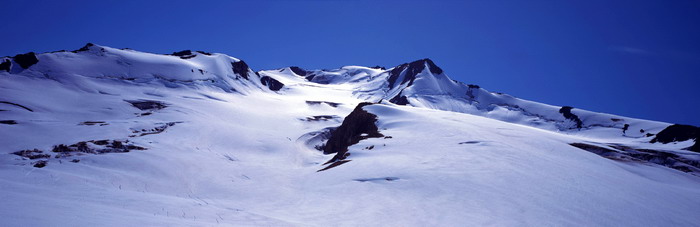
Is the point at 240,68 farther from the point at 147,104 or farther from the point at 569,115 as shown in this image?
the point at 569,115

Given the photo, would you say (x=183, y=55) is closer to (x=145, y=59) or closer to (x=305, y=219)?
(x=145, y=59)

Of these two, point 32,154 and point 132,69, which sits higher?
Result: point 132,69

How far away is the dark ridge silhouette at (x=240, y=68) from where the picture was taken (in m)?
100

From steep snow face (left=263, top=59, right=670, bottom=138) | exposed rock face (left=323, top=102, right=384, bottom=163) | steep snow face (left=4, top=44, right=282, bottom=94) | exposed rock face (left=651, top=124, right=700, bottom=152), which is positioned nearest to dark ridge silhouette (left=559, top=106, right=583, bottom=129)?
steep snow face (left=263, top=59, right=670, bottom=138)

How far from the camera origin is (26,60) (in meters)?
56.9

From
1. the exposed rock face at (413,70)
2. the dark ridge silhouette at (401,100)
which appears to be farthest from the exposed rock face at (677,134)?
the exposed rock face at (413,70)

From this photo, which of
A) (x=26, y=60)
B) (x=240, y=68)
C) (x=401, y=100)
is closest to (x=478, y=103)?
(x=401, y=100)

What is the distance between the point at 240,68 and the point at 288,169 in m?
84.5

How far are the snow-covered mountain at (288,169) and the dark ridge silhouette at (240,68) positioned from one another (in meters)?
40.6

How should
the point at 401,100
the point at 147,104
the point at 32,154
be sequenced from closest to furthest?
the point at 32,154, the point at 147,104, the point at 401,100

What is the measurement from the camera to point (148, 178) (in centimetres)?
1905

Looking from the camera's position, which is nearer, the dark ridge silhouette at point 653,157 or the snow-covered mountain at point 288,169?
the snow-covered mountain at point 288,169

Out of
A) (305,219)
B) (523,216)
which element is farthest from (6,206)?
(523,216)

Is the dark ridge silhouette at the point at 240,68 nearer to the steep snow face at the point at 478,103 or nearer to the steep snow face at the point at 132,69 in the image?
the steep snow face at the point at 132,69
